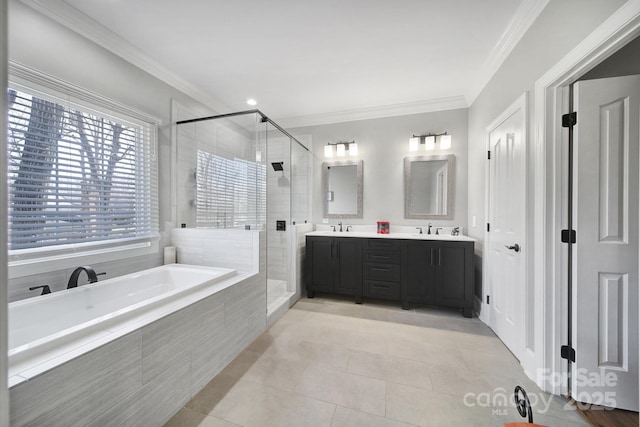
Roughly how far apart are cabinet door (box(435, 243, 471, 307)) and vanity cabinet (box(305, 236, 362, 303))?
35.9 inches

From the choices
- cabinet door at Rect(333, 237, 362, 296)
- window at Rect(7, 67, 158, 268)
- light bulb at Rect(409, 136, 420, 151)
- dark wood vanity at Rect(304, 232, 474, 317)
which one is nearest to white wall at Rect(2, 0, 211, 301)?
window at Rect(7, 67, 158, 268)

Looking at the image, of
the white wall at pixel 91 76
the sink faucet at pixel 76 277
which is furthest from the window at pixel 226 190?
the sink faucet at pixel 76 277

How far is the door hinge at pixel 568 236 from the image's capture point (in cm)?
149

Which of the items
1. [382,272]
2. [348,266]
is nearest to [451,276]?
[382,272]

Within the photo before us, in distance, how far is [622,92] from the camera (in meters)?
1.38

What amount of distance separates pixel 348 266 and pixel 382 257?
1.46ft

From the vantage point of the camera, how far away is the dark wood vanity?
2717 millimetres

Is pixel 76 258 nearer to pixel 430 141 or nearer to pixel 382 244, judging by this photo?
pixel 382 244

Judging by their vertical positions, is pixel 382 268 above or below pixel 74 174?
below

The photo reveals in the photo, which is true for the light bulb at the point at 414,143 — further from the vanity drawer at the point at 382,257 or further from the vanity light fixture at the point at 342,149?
the vanity drawer at the point at 382,257

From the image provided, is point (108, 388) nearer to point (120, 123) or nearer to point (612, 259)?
point (120, 123)

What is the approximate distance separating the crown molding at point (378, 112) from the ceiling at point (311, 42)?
0.16 ft

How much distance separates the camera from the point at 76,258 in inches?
72.1

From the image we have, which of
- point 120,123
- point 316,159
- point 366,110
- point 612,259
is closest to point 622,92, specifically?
point 612,259
